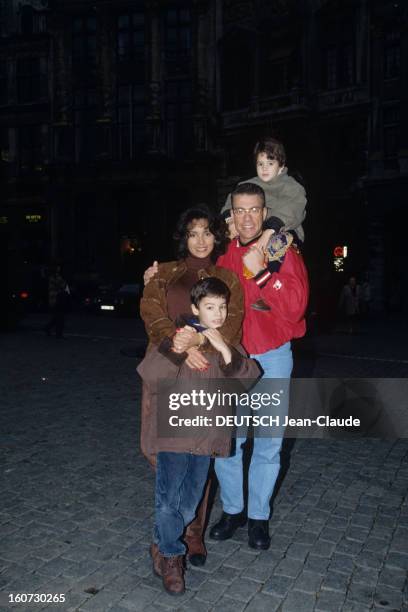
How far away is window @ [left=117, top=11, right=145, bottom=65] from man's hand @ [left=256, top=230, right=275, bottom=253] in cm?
3098

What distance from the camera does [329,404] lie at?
23.6ft

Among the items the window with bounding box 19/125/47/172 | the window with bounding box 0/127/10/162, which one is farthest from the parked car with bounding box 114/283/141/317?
the window with bounding box 0/127/10/162

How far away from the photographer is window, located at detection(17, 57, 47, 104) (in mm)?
34312

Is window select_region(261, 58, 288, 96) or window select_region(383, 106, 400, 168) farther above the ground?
window select_region(261, 58, 288, 96)

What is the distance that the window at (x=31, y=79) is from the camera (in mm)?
34312

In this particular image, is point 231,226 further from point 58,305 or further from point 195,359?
point 58,305

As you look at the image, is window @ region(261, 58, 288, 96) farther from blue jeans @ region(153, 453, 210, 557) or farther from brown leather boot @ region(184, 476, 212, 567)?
blue jeans @ region(153, 453, 210, 557)

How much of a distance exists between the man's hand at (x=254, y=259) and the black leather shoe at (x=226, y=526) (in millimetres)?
1650

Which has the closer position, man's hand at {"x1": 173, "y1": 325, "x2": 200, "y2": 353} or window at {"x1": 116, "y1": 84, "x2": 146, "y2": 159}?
man's hand at {"x1": 173, "y1": 325, "x2": 200, "y2": 353}

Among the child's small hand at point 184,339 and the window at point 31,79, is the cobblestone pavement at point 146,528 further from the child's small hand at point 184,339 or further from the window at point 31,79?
the window at point 31,79

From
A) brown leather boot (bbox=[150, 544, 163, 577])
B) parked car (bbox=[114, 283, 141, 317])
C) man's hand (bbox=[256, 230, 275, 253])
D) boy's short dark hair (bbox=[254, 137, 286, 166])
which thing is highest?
boy's short dark hair (bbox=[254, 137, 286, 166])

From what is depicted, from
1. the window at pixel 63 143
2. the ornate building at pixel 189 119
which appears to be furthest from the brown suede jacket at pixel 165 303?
the window at pixel 63 143

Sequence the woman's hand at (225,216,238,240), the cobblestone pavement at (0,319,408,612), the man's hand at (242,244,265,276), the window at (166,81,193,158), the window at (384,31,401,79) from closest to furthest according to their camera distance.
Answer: the cobblestone pavement at (0,319,408,612), the man's hand at (242,244,265,276), the woman's hand at (225,216,238,240), the window at (384,31,401,79), the window at (166,81,193,158)

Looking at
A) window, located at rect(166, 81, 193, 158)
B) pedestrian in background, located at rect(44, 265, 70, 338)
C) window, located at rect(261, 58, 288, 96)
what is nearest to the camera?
pedestrian in background, located at rect(44, 265, 70, 338)
